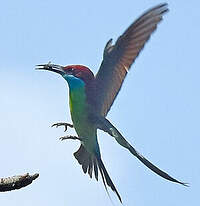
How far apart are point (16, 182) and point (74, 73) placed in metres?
0.84

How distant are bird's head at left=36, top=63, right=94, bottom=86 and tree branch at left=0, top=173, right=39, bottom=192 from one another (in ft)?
2.48

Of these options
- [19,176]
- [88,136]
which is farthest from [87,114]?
[19,176]

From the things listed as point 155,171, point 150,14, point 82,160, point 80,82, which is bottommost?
point 155,171

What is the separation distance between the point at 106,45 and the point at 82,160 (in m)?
0.73

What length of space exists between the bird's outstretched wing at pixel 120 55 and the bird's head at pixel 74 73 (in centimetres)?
10

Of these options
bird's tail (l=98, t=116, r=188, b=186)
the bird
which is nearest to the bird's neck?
the bird

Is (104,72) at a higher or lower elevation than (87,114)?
higher

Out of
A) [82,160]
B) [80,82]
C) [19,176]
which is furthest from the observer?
[82,160]

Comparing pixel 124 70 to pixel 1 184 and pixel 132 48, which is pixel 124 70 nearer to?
pixel 132 48

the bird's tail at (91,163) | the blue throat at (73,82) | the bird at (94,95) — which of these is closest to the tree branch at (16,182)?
the bird at (94,95)

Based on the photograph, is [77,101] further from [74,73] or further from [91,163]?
[91,163]

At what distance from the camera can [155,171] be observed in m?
3.27

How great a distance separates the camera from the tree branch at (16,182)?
10.1ft

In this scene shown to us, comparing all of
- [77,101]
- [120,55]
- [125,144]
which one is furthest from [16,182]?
[120,55]
